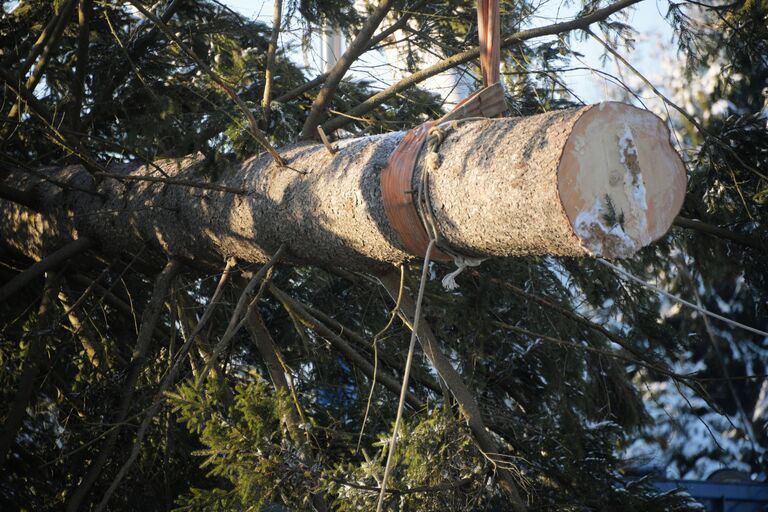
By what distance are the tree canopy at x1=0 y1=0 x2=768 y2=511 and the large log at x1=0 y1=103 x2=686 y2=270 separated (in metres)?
0.09

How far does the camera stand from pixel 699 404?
34.9ft

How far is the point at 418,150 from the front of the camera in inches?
80.4

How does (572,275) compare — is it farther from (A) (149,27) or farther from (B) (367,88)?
(A) (149,27)

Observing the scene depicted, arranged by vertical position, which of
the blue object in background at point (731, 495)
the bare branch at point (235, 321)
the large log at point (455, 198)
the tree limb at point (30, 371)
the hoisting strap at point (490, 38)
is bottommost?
the blue object in background at point (731, 495)

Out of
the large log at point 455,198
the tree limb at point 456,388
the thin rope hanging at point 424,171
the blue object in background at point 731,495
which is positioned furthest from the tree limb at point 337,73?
the blue object in background at point 731,495

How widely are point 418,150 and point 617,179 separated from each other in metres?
0.54

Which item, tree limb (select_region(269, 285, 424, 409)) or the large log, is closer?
the large log

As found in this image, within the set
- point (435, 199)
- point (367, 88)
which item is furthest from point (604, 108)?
point (367, 88)

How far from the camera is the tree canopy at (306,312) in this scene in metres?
2.50

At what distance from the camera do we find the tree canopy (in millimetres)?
2496

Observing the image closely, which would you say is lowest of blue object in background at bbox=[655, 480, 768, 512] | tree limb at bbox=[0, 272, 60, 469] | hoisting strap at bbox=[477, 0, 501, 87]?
blue object in background at bbox=[655, 480, 768, 512]

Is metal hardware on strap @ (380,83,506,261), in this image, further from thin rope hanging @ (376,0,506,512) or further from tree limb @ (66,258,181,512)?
tree limb @ (66,258,181,512)

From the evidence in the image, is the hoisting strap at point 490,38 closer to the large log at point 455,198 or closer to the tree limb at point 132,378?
the large log at point 455,198

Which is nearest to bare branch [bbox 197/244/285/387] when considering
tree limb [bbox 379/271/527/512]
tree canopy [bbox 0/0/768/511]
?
tree canopy [bbox 0/0/768/511]
